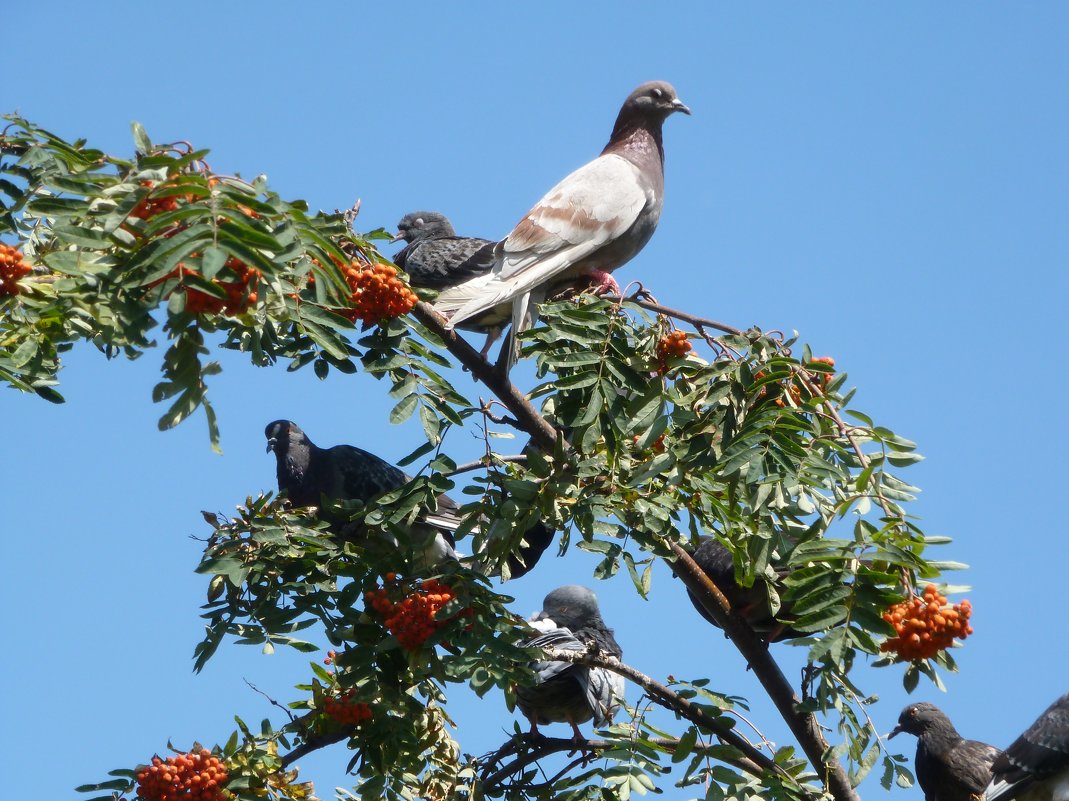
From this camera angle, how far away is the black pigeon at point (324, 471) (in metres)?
5.87

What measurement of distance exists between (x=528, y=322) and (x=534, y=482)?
1.19 m

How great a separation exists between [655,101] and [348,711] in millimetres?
3586

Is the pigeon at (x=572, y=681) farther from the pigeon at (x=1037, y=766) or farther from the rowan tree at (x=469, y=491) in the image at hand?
the pigeon at (x=1037, y=766)

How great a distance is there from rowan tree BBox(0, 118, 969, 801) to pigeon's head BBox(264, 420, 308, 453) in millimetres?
1944

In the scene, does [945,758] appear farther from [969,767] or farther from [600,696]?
[600,696]

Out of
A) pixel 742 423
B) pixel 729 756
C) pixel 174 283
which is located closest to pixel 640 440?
pixel 742 423

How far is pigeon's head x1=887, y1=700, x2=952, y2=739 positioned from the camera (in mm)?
6352

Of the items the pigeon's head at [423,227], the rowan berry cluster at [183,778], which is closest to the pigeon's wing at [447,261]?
the pigeon's head at [423,227]

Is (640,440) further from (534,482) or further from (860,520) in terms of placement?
(860,520)

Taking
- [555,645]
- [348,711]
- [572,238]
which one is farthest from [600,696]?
[572,238]

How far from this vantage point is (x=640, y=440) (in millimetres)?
3629

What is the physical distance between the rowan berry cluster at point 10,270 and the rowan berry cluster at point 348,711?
1.69 metres

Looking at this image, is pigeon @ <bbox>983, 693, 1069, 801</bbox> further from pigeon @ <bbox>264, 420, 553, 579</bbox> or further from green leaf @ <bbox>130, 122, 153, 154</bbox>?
green leaf @ <bbox>130, 122, 153, 154</bbox>

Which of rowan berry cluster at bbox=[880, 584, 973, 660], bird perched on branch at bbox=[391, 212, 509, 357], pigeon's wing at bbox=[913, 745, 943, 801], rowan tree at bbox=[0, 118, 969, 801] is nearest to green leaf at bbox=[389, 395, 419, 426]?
rowan tree at bbox=[0, 118, 969, 801]
